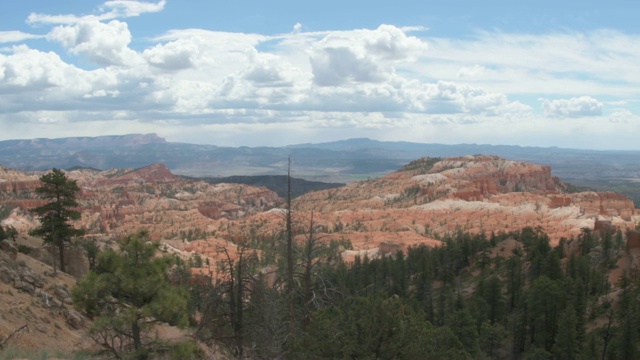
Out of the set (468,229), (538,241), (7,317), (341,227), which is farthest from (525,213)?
(7,317)

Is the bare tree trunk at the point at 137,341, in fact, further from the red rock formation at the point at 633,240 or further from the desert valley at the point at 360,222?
the red rock formation at the point at 633,240

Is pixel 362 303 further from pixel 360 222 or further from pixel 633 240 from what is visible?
pixel 360 222

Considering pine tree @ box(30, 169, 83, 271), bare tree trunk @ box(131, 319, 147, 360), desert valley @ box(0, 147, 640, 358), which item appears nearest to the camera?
bare tree trunk @ box(131, 319, 147, 360)

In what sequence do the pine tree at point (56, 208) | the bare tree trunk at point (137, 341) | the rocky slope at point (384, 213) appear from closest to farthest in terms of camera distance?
1. the bare tree trunk at point (137, 341)
2. the pine tree at point (56, 208)
3. the rocky slope at point (384, 213)

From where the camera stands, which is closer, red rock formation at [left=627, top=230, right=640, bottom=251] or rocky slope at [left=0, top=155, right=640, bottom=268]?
red rock formation at [left=627, top=230, right=640, bottom=251]

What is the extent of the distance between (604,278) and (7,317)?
47.4m

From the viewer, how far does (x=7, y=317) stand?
19266 mm

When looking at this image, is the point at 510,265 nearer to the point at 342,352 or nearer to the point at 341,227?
the point at 342,352

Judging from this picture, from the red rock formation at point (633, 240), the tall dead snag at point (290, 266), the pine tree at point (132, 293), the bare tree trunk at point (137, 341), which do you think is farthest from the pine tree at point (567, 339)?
the bare tree trunk at point (137, 341)

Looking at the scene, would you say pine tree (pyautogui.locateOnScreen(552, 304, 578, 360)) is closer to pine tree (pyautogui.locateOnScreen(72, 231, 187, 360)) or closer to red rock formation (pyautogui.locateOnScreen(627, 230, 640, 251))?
red rock formation (pyautogui.locateOnScreen(627, 230, 640, 251))

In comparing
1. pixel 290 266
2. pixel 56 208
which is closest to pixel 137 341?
pixel 290 266

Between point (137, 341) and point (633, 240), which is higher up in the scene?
point (137, 341)

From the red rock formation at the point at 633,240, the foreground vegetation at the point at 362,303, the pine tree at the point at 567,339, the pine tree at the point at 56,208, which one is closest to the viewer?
the foreground vegetation at the point at 362,303

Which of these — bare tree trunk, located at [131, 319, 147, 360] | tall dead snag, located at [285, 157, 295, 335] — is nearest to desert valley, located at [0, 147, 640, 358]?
tall dead snag, located at [285, 157, 295, 335]
